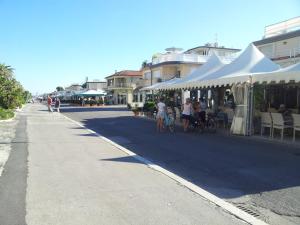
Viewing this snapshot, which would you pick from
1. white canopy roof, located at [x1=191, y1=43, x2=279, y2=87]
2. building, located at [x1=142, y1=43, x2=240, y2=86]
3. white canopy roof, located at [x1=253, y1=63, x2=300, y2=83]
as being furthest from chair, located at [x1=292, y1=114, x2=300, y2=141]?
building, located at [x1=142, y1=43, x2=240, y2=86]

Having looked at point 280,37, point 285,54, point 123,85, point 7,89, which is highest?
point 280,37

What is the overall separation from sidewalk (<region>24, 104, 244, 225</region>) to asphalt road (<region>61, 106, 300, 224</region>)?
2.13ft

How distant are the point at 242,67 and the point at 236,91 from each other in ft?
5.33

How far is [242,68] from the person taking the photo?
16969 mm

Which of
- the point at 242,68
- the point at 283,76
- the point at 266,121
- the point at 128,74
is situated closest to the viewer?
the point at 283,76

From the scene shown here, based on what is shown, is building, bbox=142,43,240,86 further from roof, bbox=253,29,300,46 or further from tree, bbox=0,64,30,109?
tree, bbox=0,64,30,109

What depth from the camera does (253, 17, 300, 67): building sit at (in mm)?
28906

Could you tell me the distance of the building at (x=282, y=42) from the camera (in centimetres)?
2891

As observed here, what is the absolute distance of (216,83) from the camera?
16422 millimetres

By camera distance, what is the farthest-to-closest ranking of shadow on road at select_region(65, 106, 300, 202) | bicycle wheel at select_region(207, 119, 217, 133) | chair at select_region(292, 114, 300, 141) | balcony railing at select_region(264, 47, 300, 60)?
balcony railing at select_region(264, 47, 300, 60) → bicycle wheel at select_region(207, 119, 217, 133) → chair at select_region(292, 114, 300, 141) → shadow on road at select_region(65, 106, 300, 202)

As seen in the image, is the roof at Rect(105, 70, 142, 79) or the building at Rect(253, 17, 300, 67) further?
the roof at Rect(105, 70, 142, 79)

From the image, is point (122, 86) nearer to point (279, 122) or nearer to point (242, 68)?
point (242, 68)

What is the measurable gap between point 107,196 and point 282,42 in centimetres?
2846

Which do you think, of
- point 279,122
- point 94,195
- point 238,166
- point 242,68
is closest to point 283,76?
point 279,122
